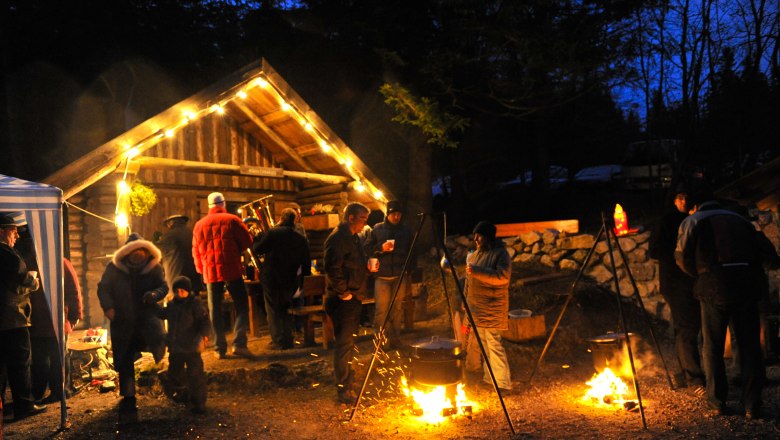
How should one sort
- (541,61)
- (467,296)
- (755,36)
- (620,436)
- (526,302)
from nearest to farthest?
(620,436)
(467,296)
(526,302)
(541,61)
(755,36)

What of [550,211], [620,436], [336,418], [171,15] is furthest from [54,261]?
[550,211]

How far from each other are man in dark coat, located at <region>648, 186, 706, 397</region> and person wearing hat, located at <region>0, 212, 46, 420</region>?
6.69m

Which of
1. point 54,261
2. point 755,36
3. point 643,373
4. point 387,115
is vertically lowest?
point 643,373

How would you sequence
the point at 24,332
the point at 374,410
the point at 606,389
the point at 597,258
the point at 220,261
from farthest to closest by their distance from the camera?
the point at 597,258, the point at 220,261, the point at 606,389, the point at 374,410, the point at 24,332

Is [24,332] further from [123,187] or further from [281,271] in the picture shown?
[123,187]

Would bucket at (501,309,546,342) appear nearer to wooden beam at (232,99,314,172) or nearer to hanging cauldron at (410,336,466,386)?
hanging cauldron at (410,336,466,386)

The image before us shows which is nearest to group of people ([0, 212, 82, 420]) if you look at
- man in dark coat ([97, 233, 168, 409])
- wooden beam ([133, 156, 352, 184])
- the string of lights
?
man in dark coat ([97, 233, 168, 409])

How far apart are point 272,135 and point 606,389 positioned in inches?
320

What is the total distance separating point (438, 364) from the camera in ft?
17.9

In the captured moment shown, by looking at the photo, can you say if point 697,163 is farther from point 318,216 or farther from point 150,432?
point 150,432

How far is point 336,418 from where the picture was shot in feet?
18.9

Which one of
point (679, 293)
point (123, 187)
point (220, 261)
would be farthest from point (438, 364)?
point (123, 187)

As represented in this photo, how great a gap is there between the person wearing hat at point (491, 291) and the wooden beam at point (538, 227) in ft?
18.1

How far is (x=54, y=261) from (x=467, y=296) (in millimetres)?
4376
